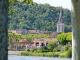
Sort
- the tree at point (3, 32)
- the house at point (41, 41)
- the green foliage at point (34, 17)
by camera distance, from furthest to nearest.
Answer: the green foliage at point (34, 17)
the house at point (41, 41)
the tree at point (3, 32)

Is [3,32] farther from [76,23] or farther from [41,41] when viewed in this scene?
[41,41]

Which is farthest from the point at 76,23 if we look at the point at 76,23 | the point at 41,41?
the point at 41,41

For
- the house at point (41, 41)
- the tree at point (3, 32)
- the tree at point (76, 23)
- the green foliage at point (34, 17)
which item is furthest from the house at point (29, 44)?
the tree at point (3, 32)

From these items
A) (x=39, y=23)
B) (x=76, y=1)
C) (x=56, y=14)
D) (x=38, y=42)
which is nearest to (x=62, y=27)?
(x=56, y=14)

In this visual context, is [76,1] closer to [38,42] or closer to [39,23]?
[38,42]

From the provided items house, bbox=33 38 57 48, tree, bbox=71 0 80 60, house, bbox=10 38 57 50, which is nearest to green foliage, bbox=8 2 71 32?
house, bbox=33 38 57 48

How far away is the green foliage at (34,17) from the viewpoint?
103 meters

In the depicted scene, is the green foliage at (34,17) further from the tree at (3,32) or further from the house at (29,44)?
the tree at (3,32)

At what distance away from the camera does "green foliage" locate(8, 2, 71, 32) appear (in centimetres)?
10262

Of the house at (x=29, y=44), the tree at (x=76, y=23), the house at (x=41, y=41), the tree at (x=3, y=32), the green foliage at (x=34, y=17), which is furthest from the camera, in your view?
the green foliage at (x=34, y=17)

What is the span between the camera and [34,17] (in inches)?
4139

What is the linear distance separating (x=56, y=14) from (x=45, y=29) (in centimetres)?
810

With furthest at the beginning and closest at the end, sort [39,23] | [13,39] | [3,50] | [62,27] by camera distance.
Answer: [62,27] < [39,23] < [13,39] < [3,50]

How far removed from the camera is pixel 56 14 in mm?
113062
